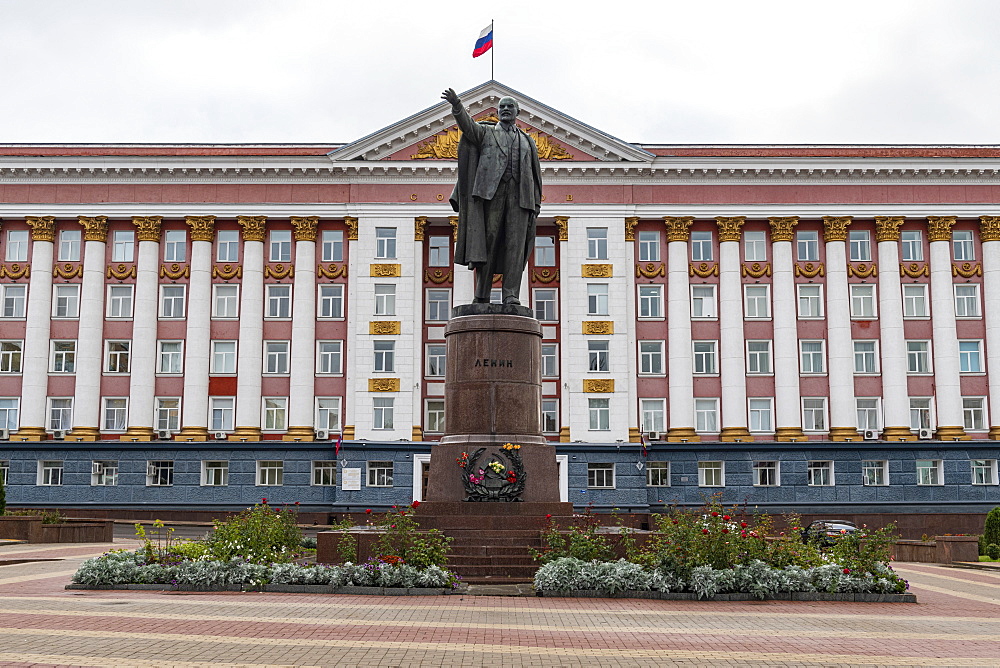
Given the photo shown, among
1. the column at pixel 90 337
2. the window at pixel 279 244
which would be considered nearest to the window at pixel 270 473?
the column at pixel 90 337

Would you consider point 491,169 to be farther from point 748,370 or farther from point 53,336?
point 53,336

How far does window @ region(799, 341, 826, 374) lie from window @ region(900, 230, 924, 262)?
699 cm

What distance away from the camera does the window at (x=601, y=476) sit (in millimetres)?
53594

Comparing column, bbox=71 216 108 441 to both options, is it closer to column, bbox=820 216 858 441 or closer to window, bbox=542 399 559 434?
window, bbox=542 399 559 434

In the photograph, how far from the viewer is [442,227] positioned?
57.7 metres

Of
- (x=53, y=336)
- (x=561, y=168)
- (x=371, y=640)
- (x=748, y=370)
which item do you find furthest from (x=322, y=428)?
(x=371, y=640)

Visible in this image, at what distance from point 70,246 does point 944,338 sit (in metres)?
47.7

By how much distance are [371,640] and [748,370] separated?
46.0 meters

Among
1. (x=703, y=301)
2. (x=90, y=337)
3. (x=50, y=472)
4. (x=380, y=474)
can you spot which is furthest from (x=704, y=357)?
(x=50, y=472)

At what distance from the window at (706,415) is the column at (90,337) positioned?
104ft

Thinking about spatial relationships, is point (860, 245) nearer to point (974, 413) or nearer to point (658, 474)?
point (974, 413)

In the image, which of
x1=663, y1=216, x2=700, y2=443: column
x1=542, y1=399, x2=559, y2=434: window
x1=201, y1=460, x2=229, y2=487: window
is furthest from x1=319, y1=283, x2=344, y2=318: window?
x1=663, y1=216, x2=700, y2=443: column

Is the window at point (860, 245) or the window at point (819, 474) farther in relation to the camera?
the window at point (860, 245)

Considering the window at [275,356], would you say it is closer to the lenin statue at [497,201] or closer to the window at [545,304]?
the window at [545,304]
